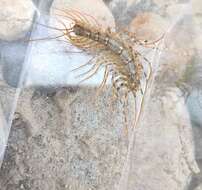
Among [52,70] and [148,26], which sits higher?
[148,26]

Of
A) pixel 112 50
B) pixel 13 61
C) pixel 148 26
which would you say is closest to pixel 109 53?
pixel 112 50

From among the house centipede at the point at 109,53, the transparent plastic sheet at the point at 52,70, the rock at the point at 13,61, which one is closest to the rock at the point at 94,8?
the house centipede at the point at 109,53

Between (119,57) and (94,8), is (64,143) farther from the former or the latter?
(94,8)

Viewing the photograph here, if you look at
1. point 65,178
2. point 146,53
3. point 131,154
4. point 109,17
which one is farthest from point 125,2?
point 65,178

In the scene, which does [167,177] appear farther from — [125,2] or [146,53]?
[125,2]

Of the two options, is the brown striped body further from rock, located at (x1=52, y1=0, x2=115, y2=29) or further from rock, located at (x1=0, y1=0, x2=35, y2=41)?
rock, located at (x1=0, y1=0, x2=35, y2=41)
